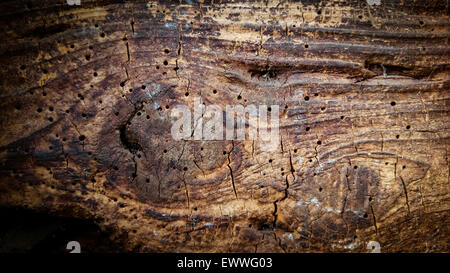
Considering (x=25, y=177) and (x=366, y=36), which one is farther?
(x=366, y=36)

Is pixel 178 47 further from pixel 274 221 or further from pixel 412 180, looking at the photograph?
pixel 412 180

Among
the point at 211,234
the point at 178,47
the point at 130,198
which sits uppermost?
the point at 178,47

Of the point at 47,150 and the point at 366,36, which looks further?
the point at 366,36

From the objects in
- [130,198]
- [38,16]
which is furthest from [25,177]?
[38,16]

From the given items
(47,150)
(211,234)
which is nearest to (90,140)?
(47,150)

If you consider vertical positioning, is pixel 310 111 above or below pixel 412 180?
above

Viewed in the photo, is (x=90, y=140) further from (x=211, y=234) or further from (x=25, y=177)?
(x=211, y=234)
